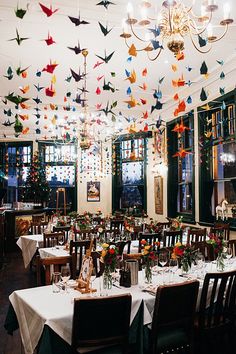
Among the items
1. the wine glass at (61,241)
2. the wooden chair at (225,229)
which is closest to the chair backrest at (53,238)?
the wine glass at (61,241)

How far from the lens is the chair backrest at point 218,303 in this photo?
287 cm

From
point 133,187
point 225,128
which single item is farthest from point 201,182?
point 133,187

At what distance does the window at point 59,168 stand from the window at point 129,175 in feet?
5.50

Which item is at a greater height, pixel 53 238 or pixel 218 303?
pixel 53 238

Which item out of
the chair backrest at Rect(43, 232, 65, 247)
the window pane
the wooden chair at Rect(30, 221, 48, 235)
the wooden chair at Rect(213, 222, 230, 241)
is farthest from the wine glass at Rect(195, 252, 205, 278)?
the window pane

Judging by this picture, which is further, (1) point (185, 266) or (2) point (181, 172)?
(2) point (181, 172)

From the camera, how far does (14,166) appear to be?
43.2ft

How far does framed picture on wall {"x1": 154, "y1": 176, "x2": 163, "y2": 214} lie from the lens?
995 centimetres

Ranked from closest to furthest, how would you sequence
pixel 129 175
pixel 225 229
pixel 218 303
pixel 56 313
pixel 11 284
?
pixel 56 313, pixel 218 303, pixel 11 284, pixel 225 229, pixel 129 175

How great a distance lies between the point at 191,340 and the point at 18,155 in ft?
37.3

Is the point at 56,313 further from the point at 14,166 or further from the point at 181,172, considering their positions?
the point at 14,166

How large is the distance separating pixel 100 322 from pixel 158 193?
7.93 metres

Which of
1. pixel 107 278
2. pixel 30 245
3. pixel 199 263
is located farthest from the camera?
Result: pixel 30 245

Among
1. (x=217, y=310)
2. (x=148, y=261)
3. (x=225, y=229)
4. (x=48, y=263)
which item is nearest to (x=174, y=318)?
(x=217, y=310)
